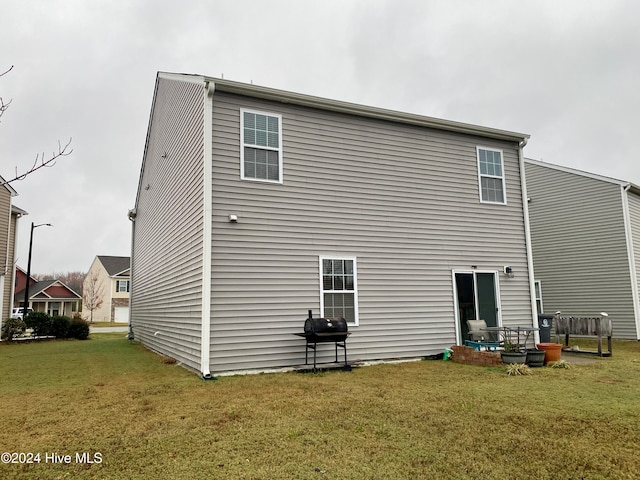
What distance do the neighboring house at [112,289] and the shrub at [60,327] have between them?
20.3 meters

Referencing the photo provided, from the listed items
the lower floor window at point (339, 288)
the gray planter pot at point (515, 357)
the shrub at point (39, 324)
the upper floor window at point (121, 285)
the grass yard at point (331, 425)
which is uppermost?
the upper floor window at point (121, 285)

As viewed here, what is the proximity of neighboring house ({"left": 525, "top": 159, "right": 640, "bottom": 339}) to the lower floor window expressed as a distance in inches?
427

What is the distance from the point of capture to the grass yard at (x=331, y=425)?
11.6 ft

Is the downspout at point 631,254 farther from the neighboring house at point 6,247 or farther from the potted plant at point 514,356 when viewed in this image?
the neighboring house at point 6,247

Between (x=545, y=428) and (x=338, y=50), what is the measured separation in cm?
1523

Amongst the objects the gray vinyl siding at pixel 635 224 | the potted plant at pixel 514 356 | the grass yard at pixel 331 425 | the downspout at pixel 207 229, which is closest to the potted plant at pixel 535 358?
the potted plant at pixel 514 356

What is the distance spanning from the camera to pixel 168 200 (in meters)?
11.4

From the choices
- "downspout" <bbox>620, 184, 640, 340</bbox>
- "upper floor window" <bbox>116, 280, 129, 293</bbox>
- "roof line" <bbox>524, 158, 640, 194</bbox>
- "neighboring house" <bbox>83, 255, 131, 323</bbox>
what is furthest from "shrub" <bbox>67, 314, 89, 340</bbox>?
"downspout" <bbox>620, 184, 640, 340</bbox>

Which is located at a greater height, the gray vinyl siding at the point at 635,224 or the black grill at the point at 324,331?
the gray vinyl siding at the point at 635,224

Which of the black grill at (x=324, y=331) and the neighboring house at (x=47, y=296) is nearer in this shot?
the black grill at (x=324, y=331)

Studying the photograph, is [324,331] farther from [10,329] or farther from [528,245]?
[10,329]

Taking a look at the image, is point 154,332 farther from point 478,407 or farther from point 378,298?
point 478,407

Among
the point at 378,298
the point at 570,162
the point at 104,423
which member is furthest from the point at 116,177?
the point at 570,162

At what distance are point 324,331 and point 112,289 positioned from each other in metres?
38.2
